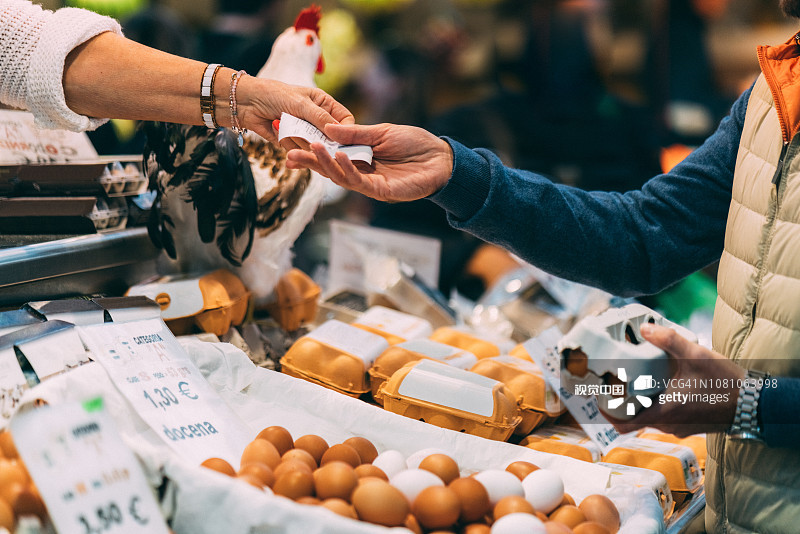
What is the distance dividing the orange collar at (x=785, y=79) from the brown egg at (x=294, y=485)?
105cm

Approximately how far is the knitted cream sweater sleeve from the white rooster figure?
0.28 metres

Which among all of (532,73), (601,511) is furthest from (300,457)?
(532,73)

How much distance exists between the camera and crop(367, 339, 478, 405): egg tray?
164 cm

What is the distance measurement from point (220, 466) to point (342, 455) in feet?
0.69

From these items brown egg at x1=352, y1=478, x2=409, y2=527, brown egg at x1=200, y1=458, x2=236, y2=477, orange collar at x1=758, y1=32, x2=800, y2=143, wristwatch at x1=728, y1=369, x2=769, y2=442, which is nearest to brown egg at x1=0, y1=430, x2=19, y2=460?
brown egg at x1=200, y1=458, x2=236, y2=477

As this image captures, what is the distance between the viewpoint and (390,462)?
3.91 ft

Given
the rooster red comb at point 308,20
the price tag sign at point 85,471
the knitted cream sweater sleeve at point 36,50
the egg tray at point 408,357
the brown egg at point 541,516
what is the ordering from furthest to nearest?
1. the rooster red comb at point 308,20
2. the egg tray at point 408,357
3. the knitted cream sweater sleeve at point 36,50
4. the brown egg at point 541,516
5. the price tag sign at point 85,471

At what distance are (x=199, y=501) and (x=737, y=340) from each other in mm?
1041

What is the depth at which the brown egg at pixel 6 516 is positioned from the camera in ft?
2.92

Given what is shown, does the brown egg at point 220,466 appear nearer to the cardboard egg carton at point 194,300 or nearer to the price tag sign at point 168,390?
the price tag sign at point 168,390

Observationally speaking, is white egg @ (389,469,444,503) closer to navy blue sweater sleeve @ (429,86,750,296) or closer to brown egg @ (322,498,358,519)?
brown egg @ (322,498,358,519)

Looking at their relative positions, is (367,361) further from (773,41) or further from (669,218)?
(773,41)

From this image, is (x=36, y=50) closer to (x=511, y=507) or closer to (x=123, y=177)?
(x=123, y=177)

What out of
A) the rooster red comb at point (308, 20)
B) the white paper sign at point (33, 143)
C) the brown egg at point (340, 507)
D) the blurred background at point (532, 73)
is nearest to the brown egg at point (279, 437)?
the brown egg at point (340, 507)
